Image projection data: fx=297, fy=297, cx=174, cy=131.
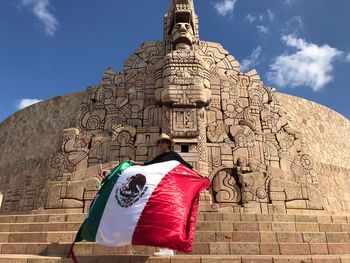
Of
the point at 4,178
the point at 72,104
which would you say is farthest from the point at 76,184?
the point at 4,178

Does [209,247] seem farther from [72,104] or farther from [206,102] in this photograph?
[72,104]

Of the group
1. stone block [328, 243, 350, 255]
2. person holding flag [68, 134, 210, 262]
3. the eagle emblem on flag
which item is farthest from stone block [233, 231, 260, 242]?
the eagle emblem on flag

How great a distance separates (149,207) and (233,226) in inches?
116

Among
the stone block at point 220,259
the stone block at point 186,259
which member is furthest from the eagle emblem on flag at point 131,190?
the stone block at point 220,259

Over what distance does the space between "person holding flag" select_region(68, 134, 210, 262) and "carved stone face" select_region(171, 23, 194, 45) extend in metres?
7.53

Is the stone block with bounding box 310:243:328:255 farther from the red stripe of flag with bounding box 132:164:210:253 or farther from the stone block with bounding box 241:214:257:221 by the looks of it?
the red stripe of flag with bounding box 132:164:210:253

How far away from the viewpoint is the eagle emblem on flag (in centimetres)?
391

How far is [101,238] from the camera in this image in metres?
3.83

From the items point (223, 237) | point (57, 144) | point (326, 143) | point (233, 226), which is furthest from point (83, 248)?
point (326, 143)

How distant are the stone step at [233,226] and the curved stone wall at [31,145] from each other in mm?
8184

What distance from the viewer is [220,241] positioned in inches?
219

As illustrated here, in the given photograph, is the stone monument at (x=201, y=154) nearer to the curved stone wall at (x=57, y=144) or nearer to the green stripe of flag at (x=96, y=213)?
the green stripe of flag at (x=96, y=213)

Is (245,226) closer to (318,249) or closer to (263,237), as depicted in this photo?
(263,237)

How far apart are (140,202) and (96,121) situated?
7.32m
